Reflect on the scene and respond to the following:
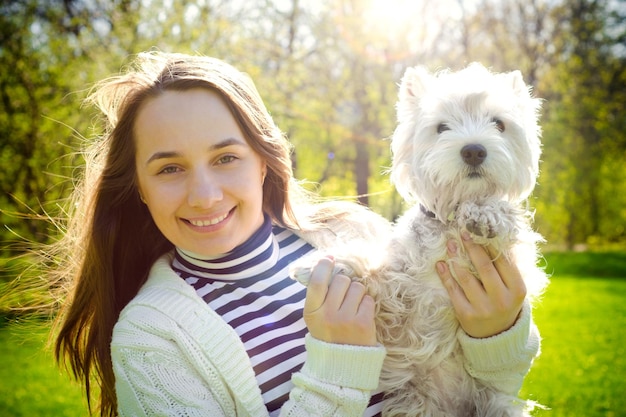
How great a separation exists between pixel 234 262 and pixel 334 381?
0.87m

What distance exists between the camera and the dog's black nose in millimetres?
2279

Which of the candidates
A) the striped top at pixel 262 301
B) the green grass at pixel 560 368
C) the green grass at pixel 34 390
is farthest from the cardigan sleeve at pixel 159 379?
the green grass at pixel 34 390

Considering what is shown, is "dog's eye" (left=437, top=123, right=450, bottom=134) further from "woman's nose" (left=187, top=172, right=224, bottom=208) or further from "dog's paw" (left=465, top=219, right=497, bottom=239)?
"woman's nose" (left=187, top=172, right=224, bottom=208)

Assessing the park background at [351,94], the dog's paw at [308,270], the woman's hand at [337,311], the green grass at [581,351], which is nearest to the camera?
the woman's hand at [337,311]

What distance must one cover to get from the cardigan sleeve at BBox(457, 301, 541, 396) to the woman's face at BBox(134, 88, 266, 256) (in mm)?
1236

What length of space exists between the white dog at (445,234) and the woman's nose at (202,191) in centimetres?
51

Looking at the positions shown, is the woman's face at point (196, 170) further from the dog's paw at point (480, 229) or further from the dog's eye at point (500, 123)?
the dog's eye at point (500, 123)

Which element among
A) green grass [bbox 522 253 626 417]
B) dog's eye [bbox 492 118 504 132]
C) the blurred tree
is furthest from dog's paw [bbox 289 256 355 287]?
the blurred tree

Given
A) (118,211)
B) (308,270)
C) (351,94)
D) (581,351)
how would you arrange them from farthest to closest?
(351,94) → (581,351) → (118,211) → (308,270)

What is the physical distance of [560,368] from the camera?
905cm


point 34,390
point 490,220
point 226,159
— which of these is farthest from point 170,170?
point 34,390

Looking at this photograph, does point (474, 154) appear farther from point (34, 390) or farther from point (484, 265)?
point (34, 390)

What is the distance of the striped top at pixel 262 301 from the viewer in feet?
8.18

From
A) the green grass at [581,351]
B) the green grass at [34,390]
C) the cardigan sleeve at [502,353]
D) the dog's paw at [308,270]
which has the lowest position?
the green grass at [581,351]
